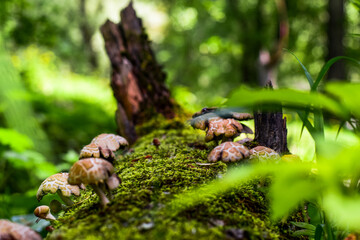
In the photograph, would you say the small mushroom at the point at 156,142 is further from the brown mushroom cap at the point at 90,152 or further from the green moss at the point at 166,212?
the brown mushroom cap at the point at 90,152

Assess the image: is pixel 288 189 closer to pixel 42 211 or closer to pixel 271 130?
pixel 271 130

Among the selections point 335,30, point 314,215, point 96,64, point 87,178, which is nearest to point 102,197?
point 87,178

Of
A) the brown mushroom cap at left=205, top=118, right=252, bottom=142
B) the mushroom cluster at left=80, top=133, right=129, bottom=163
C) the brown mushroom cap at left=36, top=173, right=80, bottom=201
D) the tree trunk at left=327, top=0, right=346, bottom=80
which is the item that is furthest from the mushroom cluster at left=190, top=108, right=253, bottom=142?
the tree trunk at left=327, top=0, right=346, bottom=80

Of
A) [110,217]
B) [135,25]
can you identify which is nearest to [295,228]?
[110,217]

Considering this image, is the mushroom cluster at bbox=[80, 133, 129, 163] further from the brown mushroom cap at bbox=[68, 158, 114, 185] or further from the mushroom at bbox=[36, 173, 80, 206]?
the brown mushroom cap at bbox=[68, 158, 114, 185]

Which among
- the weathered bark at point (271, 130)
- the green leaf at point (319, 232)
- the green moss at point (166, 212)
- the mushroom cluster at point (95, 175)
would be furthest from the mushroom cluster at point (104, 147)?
the green leaf at point (319, 232)
